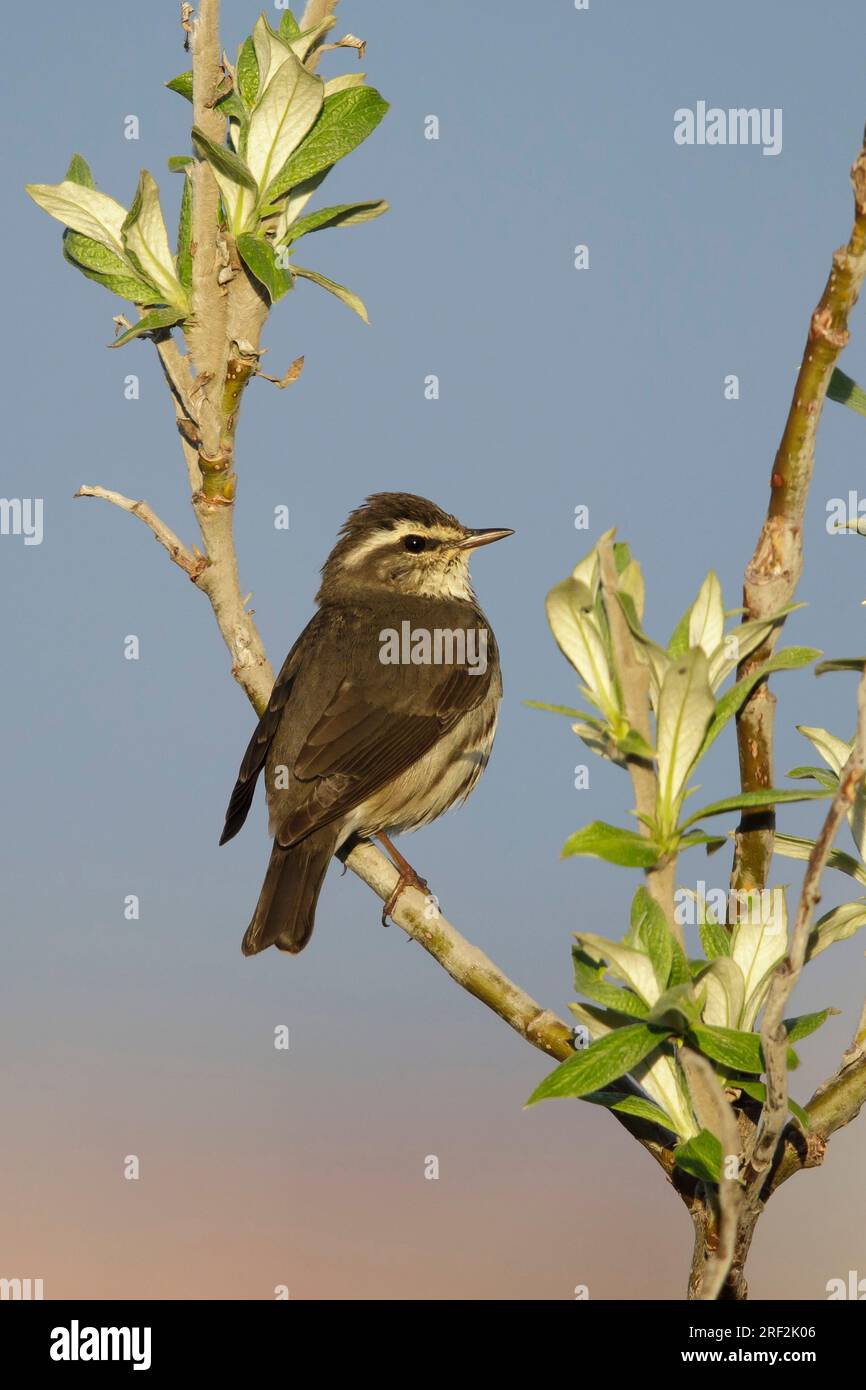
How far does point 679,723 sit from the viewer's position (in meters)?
3.27

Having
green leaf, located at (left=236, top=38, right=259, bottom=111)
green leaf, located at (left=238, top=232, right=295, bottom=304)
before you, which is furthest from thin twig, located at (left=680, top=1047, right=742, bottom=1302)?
green leaf, located at (left=236, top=38, right=259, bottom=111)

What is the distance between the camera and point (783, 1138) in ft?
13.1

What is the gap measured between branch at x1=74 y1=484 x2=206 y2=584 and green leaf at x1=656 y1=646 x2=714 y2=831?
3.14 metres

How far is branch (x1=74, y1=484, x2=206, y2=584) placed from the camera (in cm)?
595

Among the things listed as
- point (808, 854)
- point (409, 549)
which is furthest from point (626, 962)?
point (409, 549)

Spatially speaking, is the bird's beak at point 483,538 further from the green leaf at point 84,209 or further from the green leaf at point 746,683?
the green leaf at point 746,683

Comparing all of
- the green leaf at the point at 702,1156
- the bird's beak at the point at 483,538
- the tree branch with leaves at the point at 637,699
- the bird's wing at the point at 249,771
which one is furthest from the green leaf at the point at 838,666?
the bird's beak at the point at 483,538

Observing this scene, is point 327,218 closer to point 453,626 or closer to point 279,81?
point 279,81

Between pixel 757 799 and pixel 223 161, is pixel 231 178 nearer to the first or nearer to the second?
A: pixel 223 161

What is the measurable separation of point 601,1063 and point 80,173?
4.16m

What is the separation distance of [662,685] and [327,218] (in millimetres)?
3037

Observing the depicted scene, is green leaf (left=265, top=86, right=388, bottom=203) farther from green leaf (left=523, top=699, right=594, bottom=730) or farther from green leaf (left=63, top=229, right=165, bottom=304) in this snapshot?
green leaf (left=523, top=699, right=594, bottom=730)

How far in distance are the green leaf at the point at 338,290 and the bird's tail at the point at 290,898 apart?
10.8 feet

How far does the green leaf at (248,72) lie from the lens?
5324 mm
